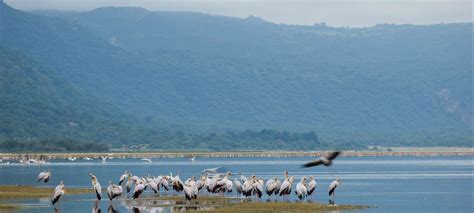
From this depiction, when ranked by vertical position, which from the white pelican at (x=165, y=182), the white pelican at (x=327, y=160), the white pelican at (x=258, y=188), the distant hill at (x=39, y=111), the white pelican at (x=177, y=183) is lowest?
the distant hill at (x=39, y=111)

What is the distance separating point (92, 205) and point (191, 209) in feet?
13.4

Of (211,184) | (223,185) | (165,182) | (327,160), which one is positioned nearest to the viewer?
(327,160)

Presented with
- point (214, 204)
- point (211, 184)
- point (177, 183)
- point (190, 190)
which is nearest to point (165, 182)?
point (177, 183)

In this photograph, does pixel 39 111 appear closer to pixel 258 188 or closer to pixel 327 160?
pixel 258 188

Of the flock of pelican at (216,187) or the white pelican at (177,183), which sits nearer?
the flock of pelican at (216,187)

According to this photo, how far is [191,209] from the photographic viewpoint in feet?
144

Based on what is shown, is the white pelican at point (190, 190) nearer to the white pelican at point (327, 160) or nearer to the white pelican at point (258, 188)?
the white pelican at point (258, 188)

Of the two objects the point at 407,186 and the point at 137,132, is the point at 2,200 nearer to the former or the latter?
the point at 407,186

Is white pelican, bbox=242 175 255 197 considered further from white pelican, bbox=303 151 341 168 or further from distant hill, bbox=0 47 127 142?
distant hill, bbox=0 47 127 142

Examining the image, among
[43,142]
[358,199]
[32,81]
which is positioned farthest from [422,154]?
[358,199]

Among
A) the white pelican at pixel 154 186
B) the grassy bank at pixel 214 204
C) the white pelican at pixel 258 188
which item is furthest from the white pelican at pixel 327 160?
the white pelican at pixel 154 186

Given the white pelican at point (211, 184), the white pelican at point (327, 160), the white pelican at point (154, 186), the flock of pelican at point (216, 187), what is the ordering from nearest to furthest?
1. the white pelican at point (327, 160)
2. the flock of pelican at point (216, 187)
3. the white pelican at point (211, 184)
4. the white pelican at point (154, 186)

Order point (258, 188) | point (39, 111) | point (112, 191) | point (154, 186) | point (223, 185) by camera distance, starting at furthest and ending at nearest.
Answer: point (39, 111) → point (154, 186) → point (223, 185) → point (258, 188) → point (112, 191)

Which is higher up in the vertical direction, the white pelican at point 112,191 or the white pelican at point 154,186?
the white pelican at point 112,191
